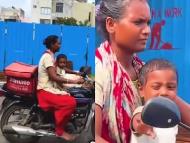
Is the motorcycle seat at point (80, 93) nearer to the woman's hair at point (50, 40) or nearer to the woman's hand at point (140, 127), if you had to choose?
the woman's hair at point (50, 40)

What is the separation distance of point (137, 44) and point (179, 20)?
0.65 ft

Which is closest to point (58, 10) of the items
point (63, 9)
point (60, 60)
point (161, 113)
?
point (63, 9)

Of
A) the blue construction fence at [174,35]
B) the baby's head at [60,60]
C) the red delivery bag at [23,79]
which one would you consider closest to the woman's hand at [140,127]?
the blue construction fence at [174,35]

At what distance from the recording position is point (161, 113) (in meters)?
1.55

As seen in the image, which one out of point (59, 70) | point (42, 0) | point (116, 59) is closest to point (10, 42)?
point (59, 70)

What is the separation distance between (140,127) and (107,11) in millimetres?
500

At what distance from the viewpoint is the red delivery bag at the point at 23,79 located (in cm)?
449

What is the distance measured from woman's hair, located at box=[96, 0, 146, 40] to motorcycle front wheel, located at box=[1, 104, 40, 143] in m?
2.88

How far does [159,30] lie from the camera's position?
1722 mm

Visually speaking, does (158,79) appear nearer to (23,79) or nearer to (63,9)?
(23,79)

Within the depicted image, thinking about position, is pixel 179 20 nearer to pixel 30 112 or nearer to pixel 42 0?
pixel 30 112

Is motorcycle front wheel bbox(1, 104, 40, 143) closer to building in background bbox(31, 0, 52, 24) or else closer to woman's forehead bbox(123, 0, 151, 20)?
woman's forehead bbox(123, 0, 151, 20)

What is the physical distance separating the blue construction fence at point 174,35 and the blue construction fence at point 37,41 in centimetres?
1031

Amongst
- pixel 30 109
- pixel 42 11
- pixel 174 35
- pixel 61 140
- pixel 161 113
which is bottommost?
pixel 61 140
